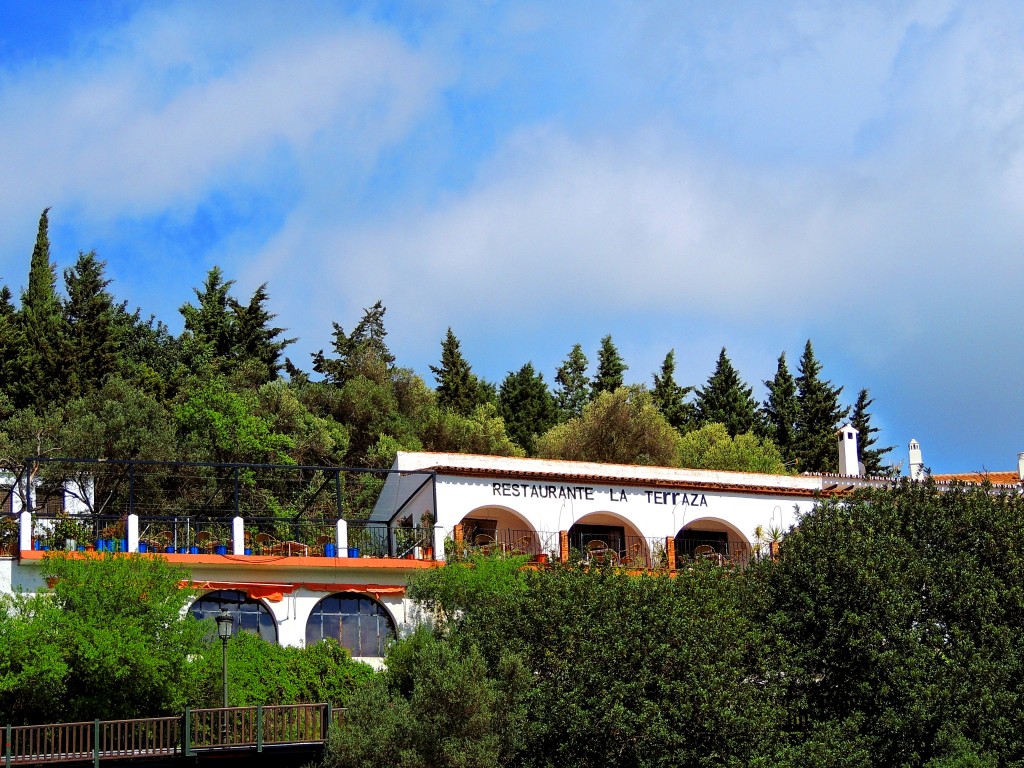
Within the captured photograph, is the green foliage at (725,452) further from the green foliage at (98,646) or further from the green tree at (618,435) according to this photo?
the green foliage at (98,646)

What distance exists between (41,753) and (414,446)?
2547 cm

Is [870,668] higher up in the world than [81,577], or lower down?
lower down

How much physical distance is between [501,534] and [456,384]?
949 inches

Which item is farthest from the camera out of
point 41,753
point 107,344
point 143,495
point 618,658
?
point 107,344

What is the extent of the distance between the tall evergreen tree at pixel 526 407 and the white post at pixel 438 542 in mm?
24334

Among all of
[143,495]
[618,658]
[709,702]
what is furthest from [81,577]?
[143,495]

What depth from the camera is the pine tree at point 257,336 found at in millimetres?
54625

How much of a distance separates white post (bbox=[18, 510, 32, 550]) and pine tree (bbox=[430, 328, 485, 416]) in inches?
1175

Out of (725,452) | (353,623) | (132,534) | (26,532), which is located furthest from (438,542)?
(725,452)

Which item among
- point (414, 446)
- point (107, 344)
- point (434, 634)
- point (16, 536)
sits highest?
point (107, 344)

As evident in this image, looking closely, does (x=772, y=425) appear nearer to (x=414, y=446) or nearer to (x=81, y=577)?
(x=414, y=446)

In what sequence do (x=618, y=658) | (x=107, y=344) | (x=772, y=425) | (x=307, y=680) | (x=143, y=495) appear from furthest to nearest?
1. (x=772, y=425)
2. (x=107, y=344)
3. (x=143, y=495)
4. (x=307, y=680)
5. (x=618, y=658)

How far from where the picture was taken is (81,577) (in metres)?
24.6

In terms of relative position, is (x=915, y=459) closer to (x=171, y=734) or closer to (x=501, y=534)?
(x=501, y=534)
